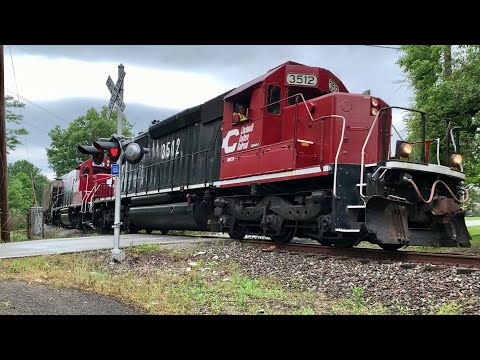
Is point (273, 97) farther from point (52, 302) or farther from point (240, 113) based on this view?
point (52, 302)

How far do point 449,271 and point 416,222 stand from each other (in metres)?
1.80

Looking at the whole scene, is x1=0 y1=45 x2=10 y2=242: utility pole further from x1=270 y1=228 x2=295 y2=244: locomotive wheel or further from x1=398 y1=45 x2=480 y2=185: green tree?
x1=398 y1=45 x2=480 y2=185: green tree

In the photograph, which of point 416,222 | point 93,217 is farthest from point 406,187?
point 93,217

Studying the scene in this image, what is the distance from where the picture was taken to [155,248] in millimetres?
10352

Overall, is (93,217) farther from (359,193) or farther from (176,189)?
(359,193)

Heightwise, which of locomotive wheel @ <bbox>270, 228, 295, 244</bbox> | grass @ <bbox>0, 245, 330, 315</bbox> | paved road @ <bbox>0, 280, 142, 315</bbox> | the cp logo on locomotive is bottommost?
paved road @ <bbox>0, 280, 142, 315</bbox>

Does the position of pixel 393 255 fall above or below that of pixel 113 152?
below

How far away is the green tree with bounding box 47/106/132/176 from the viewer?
159ft

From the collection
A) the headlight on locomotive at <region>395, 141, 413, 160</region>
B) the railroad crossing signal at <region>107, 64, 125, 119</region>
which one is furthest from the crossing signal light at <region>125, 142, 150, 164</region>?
the headlight on locomotive at <region>395, 141, 413, 160</region>

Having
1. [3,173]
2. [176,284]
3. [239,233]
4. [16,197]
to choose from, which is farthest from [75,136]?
[176,284]

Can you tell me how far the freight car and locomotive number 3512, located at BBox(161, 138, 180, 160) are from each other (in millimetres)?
174

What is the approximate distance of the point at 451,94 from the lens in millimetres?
13656

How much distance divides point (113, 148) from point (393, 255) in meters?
5.95

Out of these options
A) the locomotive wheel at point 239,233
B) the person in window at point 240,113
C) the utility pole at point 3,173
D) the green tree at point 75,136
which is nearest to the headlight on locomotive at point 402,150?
the person in window at point 240,113
